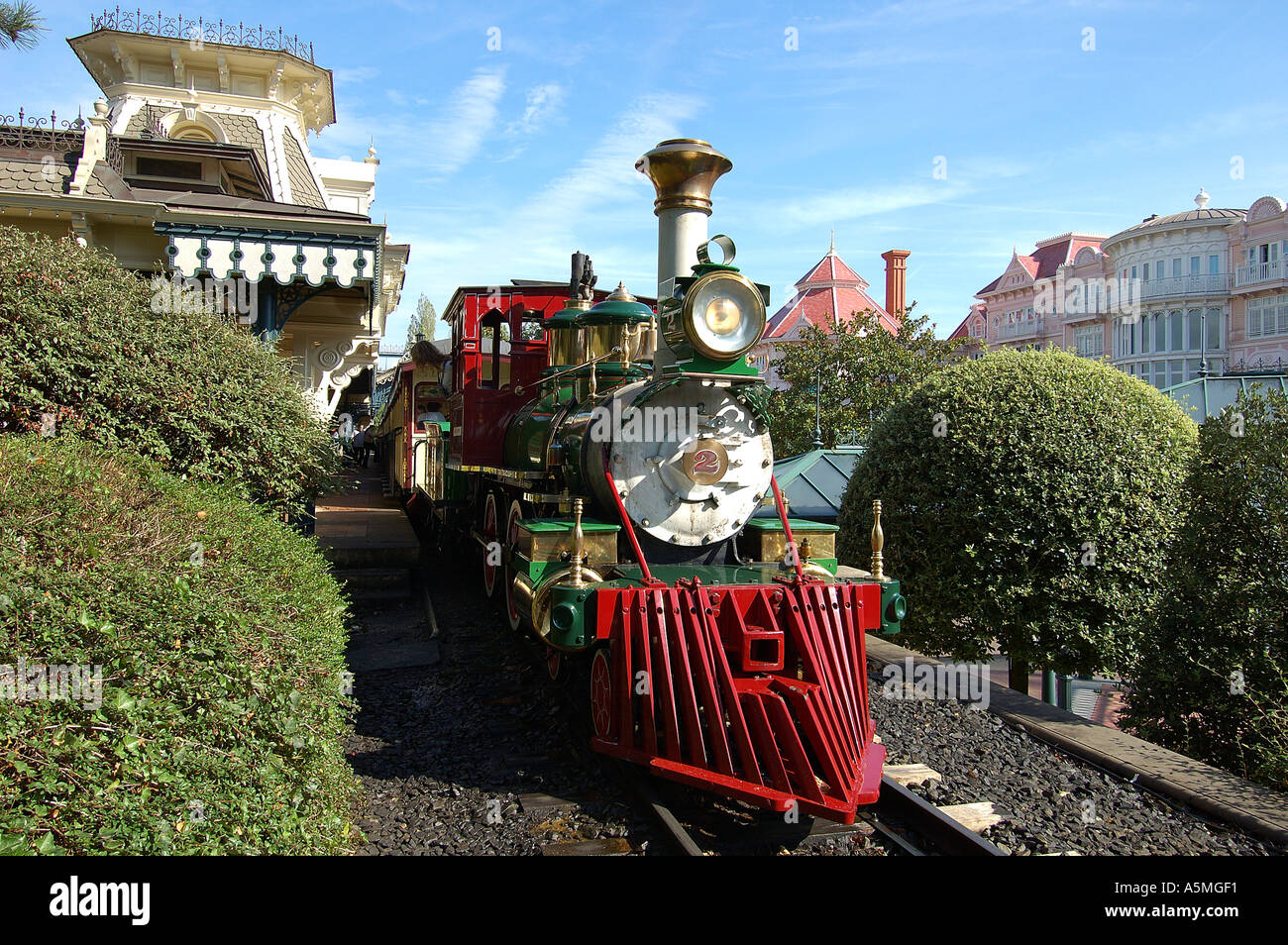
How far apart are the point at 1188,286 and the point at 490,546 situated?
124ft

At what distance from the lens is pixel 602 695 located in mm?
5234

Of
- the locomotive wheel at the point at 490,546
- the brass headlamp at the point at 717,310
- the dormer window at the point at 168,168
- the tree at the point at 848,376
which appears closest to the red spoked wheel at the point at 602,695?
the brass headlamp at the point at 717,310

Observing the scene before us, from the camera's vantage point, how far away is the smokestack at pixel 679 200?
5910 mm

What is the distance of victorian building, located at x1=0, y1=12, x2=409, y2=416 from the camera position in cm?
925

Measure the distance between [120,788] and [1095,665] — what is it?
7.18 meters

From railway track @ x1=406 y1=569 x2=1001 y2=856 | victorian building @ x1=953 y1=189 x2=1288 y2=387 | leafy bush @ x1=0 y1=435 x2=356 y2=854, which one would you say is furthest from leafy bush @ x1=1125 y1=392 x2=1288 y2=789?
victorian building @ x1=953 y1=189 x2=1288 y2=387

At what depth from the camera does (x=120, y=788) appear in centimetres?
272

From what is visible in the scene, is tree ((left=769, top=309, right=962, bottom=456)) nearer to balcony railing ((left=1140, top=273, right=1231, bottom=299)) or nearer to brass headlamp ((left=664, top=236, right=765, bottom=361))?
brass headlamp ((left=664, top=236, right=765, bottom=361))

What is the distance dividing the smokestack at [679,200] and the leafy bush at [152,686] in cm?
322

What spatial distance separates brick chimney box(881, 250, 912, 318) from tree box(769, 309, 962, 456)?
60.9 feet

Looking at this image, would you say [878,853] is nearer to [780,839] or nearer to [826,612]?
[780,839]

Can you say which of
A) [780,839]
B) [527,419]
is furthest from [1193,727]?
[527,419]

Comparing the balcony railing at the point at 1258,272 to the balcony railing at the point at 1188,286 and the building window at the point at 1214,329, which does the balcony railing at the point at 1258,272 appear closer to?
the balcony railing at the point at 1188,286
